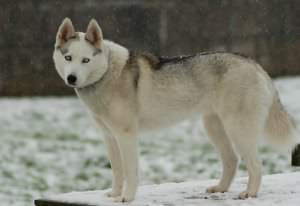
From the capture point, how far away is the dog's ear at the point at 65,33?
580 centimetres

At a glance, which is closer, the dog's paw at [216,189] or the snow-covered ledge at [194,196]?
the snow-covered ledge at [194,196]

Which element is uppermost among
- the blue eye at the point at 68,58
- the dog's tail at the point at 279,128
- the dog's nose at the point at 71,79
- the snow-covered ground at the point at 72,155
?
the blue eye at the point at 68,58

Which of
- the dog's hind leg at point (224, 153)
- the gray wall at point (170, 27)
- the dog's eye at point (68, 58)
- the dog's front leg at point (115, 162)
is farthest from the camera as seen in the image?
the gray wall at point (170, 27)

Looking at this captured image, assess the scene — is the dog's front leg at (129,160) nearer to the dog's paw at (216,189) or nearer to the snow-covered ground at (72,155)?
the dog's paw at (216,189)

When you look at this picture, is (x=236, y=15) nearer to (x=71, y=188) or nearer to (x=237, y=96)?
(x=71, y=188)

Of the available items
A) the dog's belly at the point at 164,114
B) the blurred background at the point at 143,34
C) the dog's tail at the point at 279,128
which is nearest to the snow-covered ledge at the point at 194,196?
the dog's tail at the point at 279,128

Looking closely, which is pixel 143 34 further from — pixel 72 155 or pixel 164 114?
pixel 164 114

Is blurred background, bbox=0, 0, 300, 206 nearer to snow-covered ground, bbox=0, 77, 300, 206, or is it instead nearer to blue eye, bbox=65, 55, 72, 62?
snow-covered ground, bbox=0, 77, 300, 206

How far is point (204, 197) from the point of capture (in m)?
6.15

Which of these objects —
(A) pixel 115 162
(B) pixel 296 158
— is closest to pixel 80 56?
(A) pixel 115 162

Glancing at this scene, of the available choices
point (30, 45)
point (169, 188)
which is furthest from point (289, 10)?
point (169, 188)

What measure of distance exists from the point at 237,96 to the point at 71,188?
3907 millimetres

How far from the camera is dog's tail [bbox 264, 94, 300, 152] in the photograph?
6172 millimetres

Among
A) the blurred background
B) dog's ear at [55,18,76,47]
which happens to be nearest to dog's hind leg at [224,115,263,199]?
dog's ear at [55,18,76,47]
